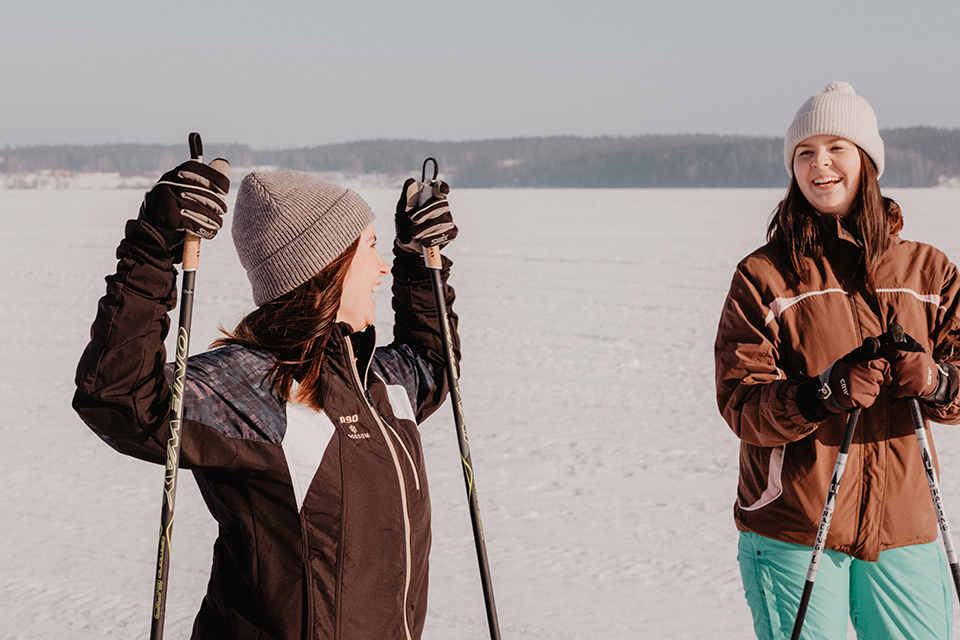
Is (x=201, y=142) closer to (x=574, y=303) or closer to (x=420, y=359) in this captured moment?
(x=420, y=359)

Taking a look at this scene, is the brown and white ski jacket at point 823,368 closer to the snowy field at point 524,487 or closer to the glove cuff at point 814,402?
the glove cuff at point 814,402

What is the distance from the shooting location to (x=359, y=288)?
1.83 meters

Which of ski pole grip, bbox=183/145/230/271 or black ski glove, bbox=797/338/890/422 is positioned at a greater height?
ski pole grip, bbox=183/145/230/271

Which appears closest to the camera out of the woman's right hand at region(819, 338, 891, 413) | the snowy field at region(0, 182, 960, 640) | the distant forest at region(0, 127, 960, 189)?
the woman's right hand at region(819, 338, 891, 413)

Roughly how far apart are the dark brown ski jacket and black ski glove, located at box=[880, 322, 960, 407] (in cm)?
105

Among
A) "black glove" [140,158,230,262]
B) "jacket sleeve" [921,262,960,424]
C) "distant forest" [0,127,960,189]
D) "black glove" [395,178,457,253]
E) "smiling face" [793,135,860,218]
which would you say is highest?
"distant forest" [0,127,960,189]

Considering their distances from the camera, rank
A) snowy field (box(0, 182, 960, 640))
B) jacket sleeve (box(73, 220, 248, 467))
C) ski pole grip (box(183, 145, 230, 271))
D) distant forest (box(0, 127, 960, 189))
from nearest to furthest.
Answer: jacket sleeve (box(73, 220, 248, 467)), ski pole grip (box(183, 145, 230, 271)), snowy field (box(0, 182, 960, 640)), distant forest (box(0, 127, 960, 189))

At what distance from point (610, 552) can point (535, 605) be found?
1.82ft

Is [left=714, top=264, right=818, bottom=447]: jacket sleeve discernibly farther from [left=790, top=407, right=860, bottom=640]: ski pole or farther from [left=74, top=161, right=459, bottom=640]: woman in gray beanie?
[left=74, top=161, right=459, bottom=640]: woman in gray beanie

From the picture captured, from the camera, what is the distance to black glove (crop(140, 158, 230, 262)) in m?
1.57

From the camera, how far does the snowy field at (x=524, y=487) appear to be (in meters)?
3.58

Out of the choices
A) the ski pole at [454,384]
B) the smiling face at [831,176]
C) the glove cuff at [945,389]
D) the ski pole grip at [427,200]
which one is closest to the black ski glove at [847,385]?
the glove cuff at [945,389]

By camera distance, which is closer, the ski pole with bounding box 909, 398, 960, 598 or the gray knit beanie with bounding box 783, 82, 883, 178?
the ski pole with bounding box 909, 398, 960, 598

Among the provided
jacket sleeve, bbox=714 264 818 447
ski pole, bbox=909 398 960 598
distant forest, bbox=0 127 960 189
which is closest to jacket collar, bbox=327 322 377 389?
jacket sleeve, bbox=714 264 818 447
